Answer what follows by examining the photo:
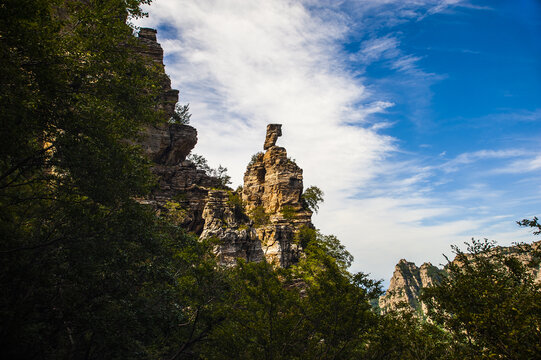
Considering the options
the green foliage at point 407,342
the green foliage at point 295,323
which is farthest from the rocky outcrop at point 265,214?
the green foliage at point 407,342

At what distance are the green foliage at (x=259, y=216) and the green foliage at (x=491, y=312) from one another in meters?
33.7

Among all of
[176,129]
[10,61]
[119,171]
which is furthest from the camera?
[176,129]

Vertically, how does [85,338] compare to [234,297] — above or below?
below

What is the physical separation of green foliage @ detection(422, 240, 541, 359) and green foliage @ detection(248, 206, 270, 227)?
33.7 metres

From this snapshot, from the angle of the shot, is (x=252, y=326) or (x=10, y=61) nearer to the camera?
(x=10, y=61)

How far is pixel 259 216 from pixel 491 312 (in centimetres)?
4018

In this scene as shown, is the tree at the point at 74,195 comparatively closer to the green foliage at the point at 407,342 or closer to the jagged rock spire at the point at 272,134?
the green foliage at the point at 407,342

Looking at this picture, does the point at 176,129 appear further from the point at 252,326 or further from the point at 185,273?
the point at 252,326

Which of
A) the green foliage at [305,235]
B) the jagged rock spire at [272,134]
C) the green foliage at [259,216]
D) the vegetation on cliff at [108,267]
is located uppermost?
the jagged rock spire at [272,134]

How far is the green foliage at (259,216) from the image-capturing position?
155 ft

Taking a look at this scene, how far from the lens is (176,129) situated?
1581 inches

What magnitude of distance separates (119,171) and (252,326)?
31.0ft

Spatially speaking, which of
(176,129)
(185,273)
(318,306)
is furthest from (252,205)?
(318,306)

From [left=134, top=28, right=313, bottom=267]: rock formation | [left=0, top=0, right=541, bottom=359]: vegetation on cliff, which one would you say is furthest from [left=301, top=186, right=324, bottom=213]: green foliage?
[left=0, top=0, right=541, bottom=359]: vegetation on cliff
